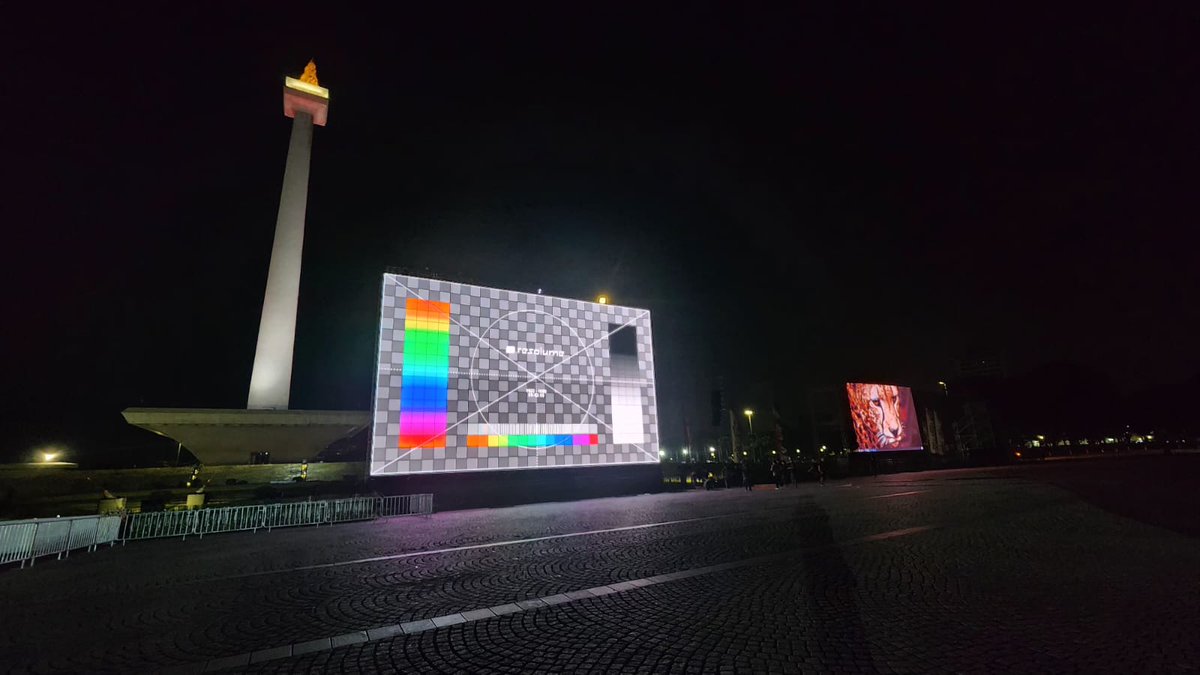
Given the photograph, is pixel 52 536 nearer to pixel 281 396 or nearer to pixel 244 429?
pixel 244 429

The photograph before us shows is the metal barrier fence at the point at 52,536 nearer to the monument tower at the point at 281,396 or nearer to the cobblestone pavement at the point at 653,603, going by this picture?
the cobblestone pavement at the point at 653,603

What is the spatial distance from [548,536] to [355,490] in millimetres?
14544

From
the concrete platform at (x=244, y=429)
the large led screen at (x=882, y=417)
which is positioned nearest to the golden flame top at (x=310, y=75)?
the concrete platform at (x=244, y=429)

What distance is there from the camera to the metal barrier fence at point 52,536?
10.7 metres

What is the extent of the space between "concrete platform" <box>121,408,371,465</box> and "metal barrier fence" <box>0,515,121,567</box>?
1453 cm

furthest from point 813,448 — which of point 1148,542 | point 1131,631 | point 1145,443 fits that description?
point 1145,443

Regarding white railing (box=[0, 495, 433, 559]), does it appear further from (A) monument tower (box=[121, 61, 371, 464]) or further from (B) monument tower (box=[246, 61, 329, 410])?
(B) monument tower (box=[246, 61, 329, 410])

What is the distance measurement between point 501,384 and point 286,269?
2791 cm

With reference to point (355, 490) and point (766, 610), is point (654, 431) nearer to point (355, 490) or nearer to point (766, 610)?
point (355, 490)

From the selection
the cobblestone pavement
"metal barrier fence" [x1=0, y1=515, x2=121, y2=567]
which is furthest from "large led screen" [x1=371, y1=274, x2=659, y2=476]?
the cobblestone pavement

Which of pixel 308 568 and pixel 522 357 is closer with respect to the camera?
pixel 308 568

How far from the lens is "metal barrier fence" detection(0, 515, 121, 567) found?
1071cm

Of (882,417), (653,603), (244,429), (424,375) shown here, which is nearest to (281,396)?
(244,429)

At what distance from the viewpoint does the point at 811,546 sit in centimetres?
945
